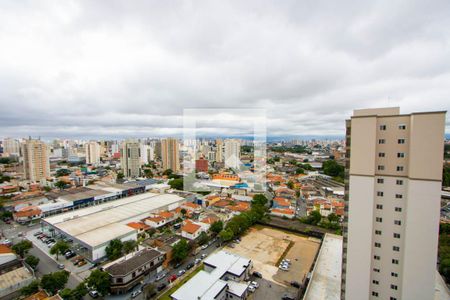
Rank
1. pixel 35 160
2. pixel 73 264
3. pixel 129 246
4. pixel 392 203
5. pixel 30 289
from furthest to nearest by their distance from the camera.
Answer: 1. pixel 35 160
2. pixel 129 246
3. pixel 73 264
4. pixel 30 289
5. pixel 392 203

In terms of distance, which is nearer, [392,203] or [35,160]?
[392,203]

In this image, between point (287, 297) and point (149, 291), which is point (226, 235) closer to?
point (287, 297)

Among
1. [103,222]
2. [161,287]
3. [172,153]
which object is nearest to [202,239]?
[161,287]

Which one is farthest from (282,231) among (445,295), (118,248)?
(118,248)

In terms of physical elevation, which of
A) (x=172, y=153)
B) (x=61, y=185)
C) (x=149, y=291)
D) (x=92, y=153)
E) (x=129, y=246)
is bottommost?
(x=149, y=291)

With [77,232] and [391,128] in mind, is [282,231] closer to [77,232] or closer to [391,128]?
[391,128]

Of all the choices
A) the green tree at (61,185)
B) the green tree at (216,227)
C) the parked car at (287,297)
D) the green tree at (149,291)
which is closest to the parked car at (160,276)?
the green tree at (149,291)
